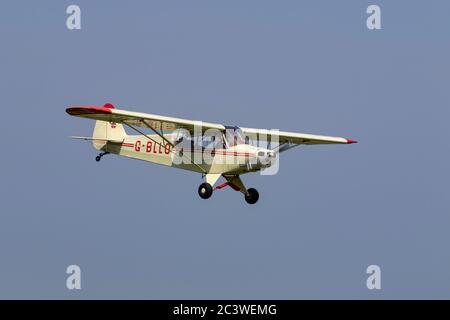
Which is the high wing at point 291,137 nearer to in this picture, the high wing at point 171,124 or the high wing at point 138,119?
the high wing at point 171,124

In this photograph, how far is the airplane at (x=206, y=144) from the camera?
4044 centimetres

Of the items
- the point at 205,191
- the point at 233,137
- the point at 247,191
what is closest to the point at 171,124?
the point at 233,137

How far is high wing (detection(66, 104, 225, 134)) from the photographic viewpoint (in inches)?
1587

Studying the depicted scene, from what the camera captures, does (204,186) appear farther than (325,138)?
No

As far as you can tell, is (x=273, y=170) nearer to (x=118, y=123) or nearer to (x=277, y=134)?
(x=277, y=134)

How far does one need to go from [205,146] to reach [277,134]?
2.69 m

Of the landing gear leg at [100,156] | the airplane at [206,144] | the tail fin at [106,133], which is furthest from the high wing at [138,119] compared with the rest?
the landing gear leg at [100,156]

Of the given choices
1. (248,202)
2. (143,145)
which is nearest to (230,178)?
(248,202)

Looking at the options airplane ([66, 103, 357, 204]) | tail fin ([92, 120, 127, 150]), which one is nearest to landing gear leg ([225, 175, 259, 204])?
airplane ([66, 103, 357, 204])

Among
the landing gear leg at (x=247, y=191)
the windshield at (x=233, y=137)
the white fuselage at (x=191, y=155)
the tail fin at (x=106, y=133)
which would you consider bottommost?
the landing gear leg at (x=247, y=191)

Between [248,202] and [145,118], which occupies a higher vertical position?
[145,118]

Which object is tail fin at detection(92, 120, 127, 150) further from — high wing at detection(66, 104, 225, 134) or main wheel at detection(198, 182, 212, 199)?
main wheel at detection(198, 182, 212, 199)

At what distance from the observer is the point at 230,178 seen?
41.6 meters

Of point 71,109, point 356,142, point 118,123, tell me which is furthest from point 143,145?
point 356,142
